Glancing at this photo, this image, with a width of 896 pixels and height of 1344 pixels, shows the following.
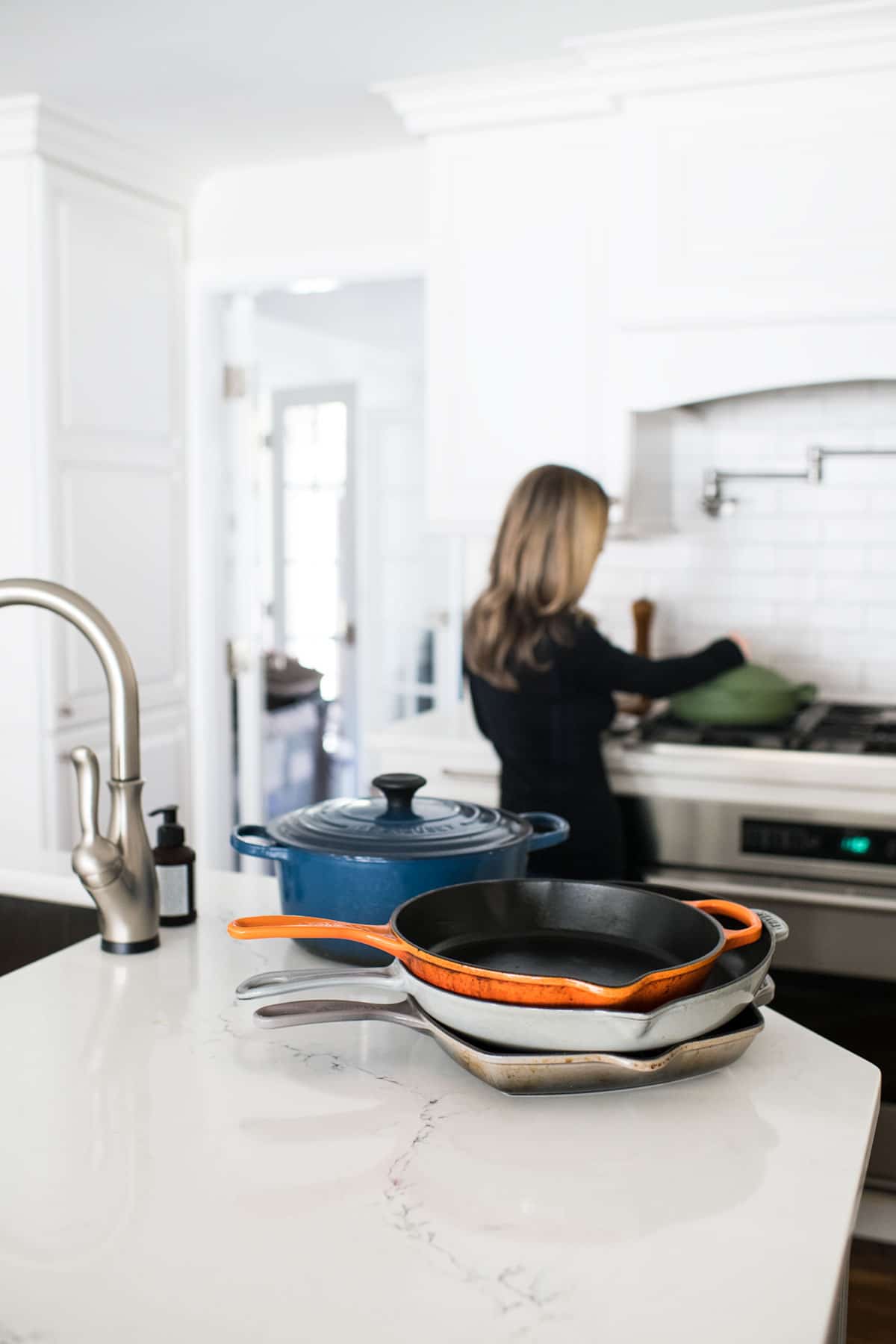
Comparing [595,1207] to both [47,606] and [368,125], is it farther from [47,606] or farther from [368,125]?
[368,125]

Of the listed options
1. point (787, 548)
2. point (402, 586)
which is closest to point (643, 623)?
point (787, 548)

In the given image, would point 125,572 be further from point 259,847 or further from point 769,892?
point 259,847

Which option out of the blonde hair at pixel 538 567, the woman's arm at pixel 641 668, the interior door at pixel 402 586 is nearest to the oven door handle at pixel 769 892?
the woman's arm at pixel 641 668

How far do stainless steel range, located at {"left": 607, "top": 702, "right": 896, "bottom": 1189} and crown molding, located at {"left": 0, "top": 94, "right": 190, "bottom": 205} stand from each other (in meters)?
2.08

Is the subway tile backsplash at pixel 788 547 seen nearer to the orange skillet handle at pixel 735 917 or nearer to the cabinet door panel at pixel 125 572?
the cabinet door panel at pixel 125 572

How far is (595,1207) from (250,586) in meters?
3.29

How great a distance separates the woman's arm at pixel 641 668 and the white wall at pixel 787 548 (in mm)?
455

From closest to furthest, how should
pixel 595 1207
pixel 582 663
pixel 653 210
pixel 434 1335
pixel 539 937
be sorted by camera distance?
1. pixel 434 1335
2. pixel 595 1207
3. pixel 539 937
4. pixel 582 663
5. pixel 653 210

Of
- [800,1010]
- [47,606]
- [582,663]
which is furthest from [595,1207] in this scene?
[800,1010]

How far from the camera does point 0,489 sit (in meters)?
3.33

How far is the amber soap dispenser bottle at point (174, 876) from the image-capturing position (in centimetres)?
149

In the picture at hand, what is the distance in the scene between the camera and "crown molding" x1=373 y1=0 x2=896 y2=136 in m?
2.58

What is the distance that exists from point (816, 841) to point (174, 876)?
5.11 feet

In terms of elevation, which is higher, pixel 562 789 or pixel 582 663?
pixel 582 663
